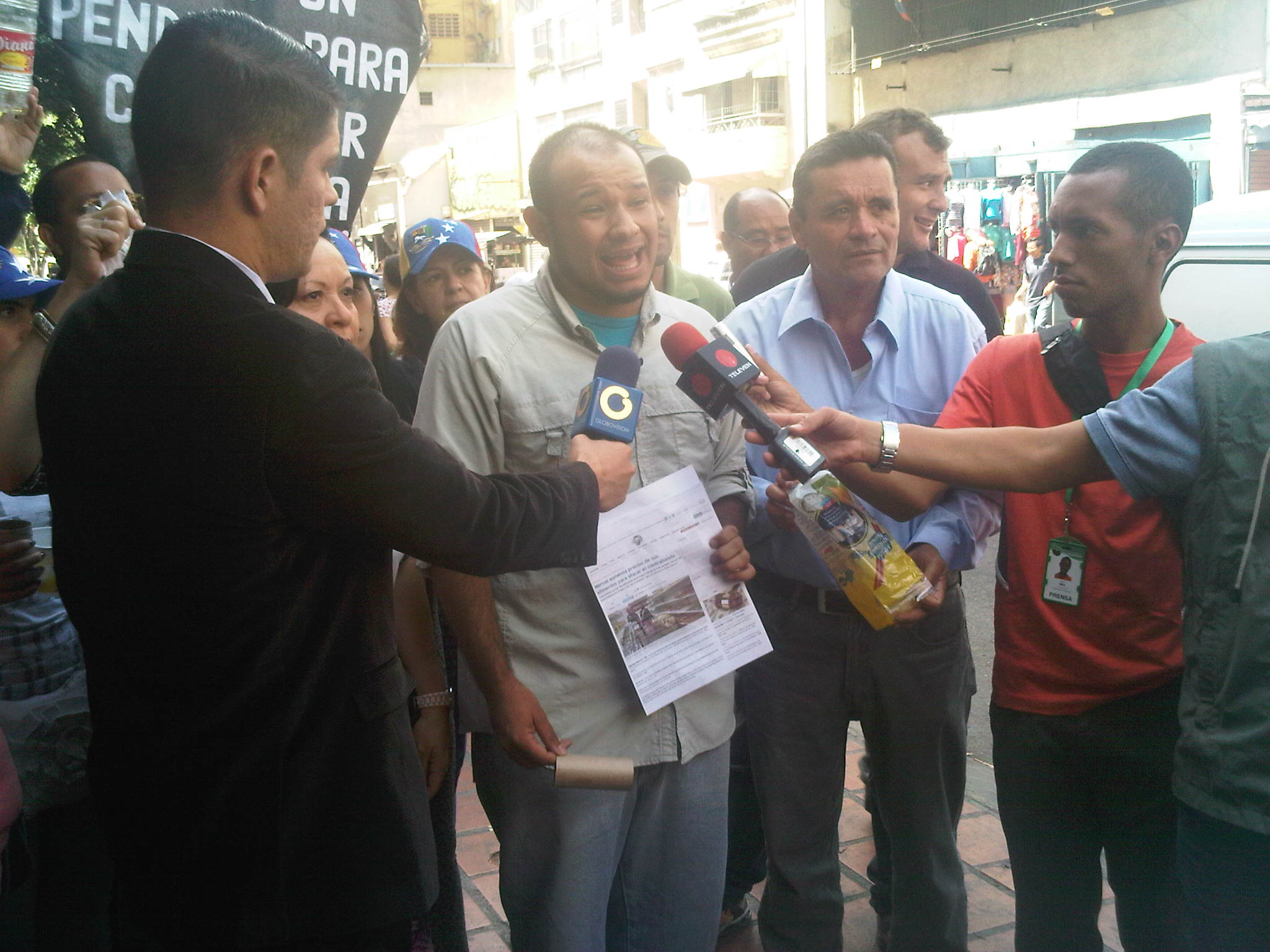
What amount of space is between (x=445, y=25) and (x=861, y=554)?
1959 inches

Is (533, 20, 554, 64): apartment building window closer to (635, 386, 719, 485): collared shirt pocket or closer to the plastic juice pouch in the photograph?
(635, 386, 719, 485): collared shirt pocket

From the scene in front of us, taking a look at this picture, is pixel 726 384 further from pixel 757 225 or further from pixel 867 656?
pixel 757 225

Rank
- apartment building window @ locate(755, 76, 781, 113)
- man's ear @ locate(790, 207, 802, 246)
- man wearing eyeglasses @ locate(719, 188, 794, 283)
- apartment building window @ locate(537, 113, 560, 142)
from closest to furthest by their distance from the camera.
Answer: man's ear @ locate(790, 207, 802, 246) → man wearing eyeglasses @ locate(719, 188, 794, 283) → apartment building window @ locate(755, 76, 781, 113) → apartment building window @ locate(537, 113, 560, 142)

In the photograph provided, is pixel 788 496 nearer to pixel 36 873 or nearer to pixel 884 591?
pixel 884 591

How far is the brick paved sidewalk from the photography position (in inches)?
133

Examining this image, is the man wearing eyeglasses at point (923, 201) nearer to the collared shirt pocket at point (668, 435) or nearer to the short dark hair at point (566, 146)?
the short dark hair at point (566, 146)

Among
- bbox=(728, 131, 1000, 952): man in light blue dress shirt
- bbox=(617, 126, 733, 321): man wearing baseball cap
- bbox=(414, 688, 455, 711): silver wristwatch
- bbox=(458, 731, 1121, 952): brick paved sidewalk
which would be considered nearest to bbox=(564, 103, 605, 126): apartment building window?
bbox=(617, 126, 733, 321): man wearing baseball cap

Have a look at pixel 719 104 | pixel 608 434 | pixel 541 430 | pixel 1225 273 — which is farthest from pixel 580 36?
pixel 608 434

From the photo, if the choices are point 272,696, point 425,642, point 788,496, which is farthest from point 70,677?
point 788,496

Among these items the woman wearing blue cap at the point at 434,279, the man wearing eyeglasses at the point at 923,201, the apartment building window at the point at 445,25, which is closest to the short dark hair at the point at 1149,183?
the man wearing eyeglasses at the point at 923,201

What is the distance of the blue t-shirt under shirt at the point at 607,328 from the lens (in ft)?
8.86

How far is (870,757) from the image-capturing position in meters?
3.04

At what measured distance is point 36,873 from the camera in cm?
270

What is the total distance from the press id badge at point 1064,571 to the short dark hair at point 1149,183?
77cm
